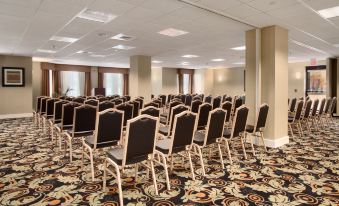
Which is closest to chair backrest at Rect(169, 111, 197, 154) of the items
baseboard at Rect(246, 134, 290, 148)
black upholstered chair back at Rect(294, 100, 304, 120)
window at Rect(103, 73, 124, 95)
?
baseboard at Rect(246, 134, 290, 148)

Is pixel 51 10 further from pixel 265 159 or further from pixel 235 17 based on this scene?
pixel 265 159

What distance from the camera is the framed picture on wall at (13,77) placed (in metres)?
10.3

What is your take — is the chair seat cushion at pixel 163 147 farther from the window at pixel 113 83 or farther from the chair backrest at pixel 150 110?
the window at pixel 113 83

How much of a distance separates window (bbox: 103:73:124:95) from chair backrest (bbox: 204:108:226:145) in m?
13.5

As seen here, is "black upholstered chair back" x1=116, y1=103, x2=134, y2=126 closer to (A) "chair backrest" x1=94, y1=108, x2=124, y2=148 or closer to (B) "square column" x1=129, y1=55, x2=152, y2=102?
(A) "chair backrest" x1=94, y1=108, x2=124, y2=148

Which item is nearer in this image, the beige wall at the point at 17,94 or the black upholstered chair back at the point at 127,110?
the black upholstered chair back at the point at 127,110

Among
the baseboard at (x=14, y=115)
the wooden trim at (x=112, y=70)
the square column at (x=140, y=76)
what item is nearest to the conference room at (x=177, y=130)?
the square column at (x=140, y=76)

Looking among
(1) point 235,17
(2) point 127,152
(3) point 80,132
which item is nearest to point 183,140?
(2) point 127,152

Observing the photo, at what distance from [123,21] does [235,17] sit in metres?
2.41

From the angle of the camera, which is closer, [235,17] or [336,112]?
[235,17]

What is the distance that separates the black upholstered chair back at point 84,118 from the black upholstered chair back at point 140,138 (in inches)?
65.5

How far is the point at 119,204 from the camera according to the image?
255 centimetres

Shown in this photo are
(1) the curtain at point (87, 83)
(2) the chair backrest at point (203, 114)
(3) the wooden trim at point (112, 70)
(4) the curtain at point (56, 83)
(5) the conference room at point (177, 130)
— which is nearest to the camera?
(5) the conference room at point (177, 130)

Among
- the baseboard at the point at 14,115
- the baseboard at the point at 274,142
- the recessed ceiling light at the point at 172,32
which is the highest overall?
the recessed ceiling light at the point at 172,32
